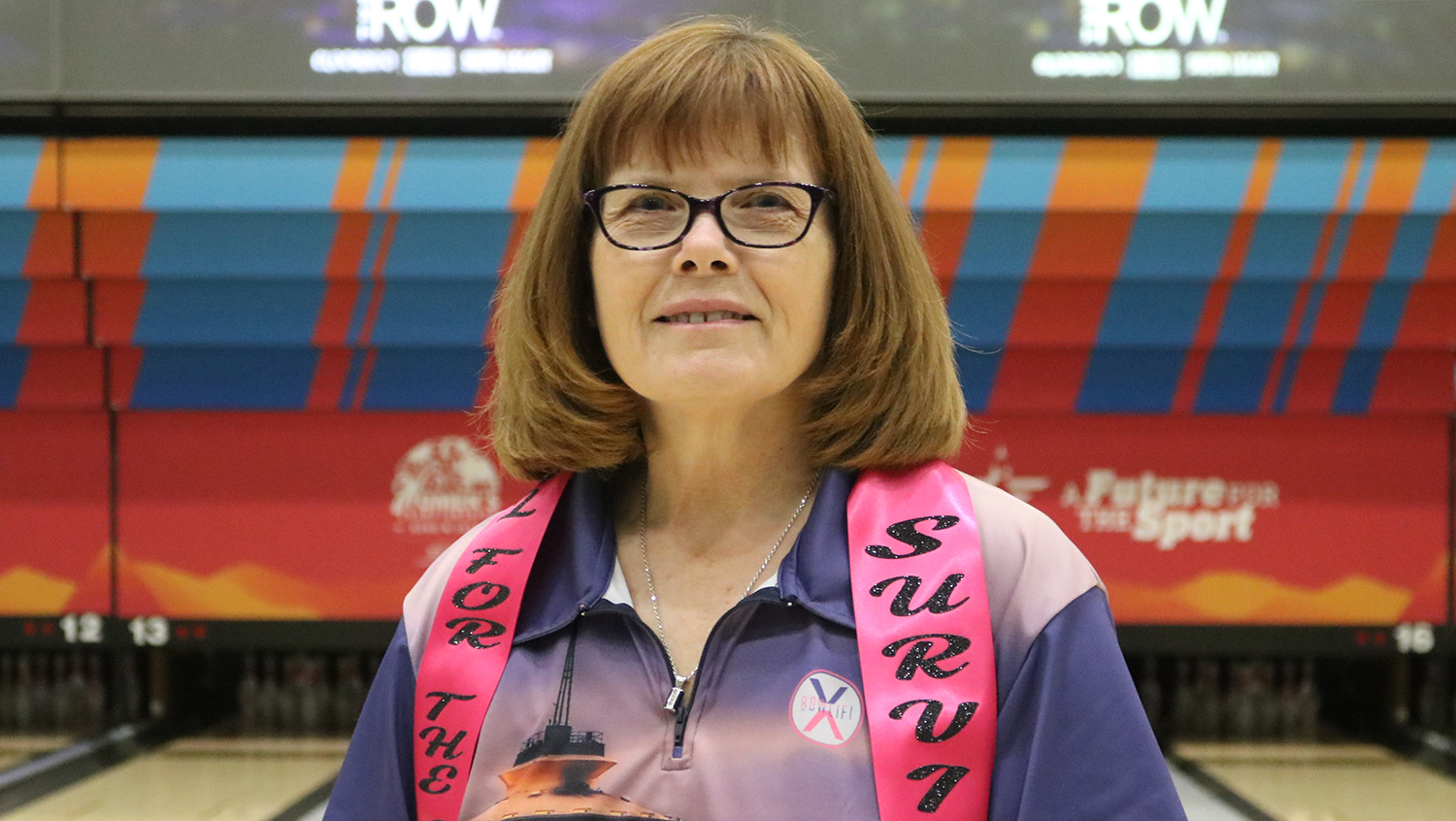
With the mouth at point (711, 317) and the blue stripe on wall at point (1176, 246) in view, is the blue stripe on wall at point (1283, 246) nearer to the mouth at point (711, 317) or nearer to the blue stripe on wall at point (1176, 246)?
the blue stripe on wall at point (1176, 246)

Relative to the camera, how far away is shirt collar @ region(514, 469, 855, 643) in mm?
1199

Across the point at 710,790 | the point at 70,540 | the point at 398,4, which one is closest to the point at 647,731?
the point at 710,790

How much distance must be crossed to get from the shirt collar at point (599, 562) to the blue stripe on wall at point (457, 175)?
1525mm

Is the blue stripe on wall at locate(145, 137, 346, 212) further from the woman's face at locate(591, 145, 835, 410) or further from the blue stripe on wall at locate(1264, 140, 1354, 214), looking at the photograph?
the blue stripe on wall at locate(1264, 140, 1354, 214)

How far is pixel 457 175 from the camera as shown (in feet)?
9.12

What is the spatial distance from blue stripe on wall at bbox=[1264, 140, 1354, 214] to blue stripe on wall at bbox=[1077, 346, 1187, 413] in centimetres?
42

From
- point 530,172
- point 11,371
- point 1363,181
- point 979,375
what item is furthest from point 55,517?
point 1363,181

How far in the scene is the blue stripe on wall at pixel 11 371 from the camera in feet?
10.1

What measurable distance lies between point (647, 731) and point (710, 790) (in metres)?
0.08

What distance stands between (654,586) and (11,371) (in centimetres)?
239

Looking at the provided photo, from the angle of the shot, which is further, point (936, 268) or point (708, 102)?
point (936, 268)

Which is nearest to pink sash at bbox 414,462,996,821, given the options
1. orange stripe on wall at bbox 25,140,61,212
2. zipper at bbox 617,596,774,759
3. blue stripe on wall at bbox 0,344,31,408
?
zipper at bbox 617,596,774,759

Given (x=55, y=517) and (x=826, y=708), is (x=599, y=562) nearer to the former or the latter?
(x=826, y=708)

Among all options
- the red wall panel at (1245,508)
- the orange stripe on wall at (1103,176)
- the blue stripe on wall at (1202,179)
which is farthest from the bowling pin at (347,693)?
the blue stripe on wall at (1202,179)
